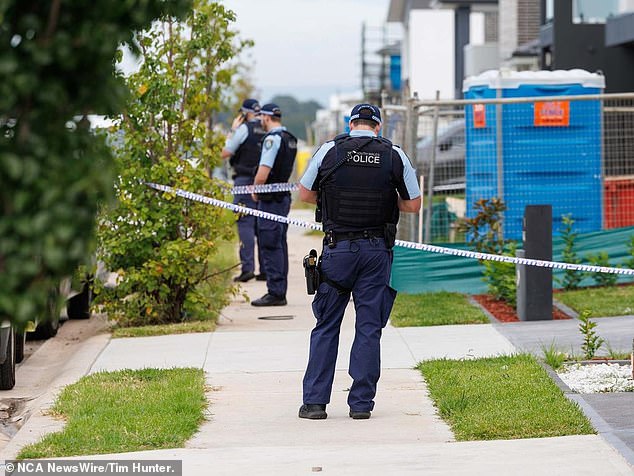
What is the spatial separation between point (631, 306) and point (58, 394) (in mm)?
5631

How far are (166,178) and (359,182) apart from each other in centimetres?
375

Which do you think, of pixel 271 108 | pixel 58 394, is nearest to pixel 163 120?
pixel 271 108

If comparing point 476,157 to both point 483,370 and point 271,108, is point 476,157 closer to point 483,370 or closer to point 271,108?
point 271,108

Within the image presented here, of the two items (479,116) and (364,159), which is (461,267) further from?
(364,159)

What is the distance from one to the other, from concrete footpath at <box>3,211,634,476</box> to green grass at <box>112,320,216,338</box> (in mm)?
182

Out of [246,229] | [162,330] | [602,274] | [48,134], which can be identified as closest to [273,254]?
[246,229]

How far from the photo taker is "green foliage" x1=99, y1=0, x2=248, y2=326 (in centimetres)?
1042

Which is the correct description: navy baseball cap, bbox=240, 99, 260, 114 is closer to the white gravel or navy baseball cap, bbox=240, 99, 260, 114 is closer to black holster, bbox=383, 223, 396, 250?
the white gravel

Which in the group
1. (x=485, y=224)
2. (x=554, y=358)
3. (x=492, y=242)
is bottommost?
(x=554, y=358)

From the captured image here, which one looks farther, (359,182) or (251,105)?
(251,105)

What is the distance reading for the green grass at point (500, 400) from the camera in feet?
21.5

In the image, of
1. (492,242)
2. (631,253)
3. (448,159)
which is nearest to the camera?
(631,253)

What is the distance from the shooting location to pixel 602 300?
37.5 ft

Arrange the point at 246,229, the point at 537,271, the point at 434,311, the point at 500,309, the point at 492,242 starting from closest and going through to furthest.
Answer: the point at 537,271 < the point at 434,311 < the point at 500,309 < the point at 492,242 < the point at 246,229
